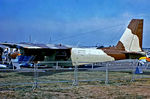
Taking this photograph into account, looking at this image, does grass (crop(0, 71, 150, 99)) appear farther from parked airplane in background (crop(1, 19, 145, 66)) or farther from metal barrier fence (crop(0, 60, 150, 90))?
parked airplane in background (crop(1, 19, 145, 66))

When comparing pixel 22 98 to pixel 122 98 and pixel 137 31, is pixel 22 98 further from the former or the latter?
pixel 137 31

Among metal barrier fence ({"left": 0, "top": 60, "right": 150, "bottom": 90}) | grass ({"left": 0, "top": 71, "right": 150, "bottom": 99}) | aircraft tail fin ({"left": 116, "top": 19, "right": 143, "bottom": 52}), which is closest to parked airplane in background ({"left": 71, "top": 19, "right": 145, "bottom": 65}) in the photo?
aircraft tail fin ({"left": 116, "top": 19, "right": 143, "bottom": 52})

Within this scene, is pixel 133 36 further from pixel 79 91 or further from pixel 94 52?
pixel 79 91

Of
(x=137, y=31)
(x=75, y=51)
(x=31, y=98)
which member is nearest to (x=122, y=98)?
(x=31, y=98)

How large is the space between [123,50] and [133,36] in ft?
6.36

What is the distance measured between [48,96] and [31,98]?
0.64 meters

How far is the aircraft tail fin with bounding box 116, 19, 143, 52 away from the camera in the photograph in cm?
2381

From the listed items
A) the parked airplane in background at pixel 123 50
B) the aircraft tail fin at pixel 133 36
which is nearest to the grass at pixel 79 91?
the parked airplane in background at pixel 123 50

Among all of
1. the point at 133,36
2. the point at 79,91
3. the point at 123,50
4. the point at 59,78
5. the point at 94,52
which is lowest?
the point at 79,91

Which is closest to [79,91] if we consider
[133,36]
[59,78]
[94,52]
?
[59,78]

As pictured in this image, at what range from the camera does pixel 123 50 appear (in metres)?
24.5

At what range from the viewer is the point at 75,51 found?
912 inches

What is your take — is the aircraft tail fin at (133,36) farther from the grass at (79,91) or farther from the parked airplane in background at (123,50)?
the grass at (79,91)

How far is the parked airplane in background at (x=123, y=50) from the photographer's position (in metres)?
23.2
